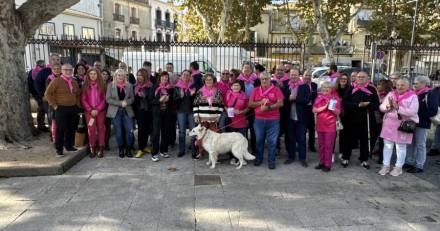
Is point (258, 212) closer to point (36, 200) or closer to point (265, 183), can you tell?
point (265, 183)

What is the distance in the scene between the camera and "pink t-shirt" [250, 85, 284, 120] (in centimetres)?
639

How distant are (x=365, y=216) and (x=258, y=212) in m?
1.39

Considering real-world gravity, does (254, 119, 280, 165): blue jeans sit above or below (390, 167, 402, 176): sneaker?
above

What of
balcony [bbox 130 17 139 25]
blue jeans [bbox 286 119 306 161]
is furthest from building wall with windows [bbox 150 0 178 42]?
blue jeans [bbox 286 119 306 161]

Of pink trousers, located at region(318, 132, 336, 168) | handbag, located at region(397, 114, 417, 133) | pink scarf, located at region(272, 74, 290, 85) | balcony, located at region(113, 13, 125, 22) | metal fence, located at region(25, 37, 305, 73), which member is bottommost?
pink trousers, located at region(318, 132, 336, 168)

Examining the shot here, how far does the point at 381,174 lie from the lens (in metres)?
6.34

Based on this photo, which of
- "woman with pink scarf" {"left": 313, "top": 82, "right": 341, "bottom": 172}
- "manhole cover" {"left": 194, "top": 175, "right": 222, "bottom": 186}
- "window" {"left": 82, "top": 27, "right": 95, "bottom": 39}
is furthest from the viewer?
"window" {"left": 82, "top": 27, "right": 95, "bottom": 39}

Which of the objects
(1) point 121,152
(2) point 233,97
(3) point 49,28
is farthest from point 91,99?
(3) point 49,28

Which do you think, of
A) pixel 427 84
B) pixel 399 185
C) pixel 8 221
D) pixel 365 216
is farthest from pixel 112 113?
pixel 427 84

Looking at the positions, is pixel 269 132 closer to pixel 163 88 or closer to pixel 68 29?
pixel 163 88

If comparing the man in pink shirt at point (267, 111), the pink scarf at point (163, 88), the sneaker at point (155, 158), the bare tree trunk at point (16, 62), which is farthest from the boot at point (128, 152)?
the man in pink shirt at point (267, 111)

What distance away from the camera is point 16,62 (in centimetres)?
733

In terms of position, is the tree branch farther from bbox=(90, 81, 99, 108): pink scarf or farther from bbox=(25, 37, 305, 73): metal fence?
bbox=(25, 37, 305, 73): metal fence

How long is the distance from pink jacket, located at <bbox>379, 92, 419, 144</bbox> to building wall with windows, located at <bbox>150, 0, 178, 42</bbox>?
44.4 m
